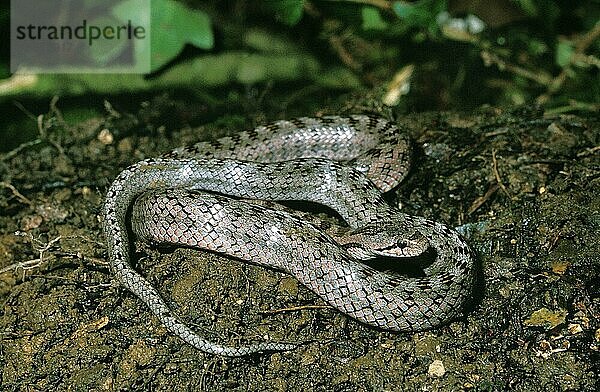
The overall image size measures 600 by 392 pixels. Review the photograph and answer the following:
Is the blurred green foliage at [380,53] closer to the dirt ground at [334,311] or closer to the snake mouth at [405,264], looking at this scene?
the dirt ground at [334,311]

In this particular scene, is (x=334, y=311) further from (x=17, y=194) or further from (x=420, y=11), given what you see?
(x=420, y=11)

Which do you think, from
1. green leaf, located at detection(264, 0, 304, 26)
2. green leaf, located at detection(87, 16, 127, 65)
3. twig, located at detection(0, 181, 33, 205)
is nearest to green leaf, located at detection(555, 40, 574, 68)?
green leaf, located at detection(264, 0, 304, 26)

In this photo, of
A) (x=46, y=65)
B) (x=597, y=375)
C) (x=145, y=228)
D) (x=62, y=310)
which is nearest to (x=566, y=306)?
(x=597, y=375)

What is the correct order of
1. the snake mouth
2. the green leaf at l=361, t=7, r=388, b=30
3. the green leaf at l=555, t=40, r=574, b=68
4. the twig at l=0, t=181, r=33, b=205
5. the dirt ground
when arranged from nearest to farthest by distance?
the dirt ground → the snake mouth → the twig at l=0, t=181, r=33, b=205 → the green leaf at l=361, t=7, r=388, b=30 → the green leaf at l=555, t=40, r=574, b=68

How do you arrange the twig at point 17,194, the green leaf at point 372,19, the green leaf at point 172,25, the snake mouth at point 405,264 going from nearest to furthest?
the snake mouth at point 405,264 < the twig at point 17,194 < the green leaf at point 172,25 < the green leaf at point 372,19

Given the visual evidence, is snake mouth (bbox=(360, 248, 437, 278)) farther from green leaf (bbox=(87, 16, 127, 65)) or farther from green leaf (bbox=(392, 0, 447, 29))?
green leaf (bbox=(87, 16, 127, 65))

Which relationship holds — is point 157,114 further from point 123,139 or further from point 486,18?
point 486,18

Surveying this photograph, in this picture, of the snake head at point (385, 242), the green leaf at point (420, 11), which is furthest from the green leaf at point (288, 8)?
the snake head at point (385, 242)
